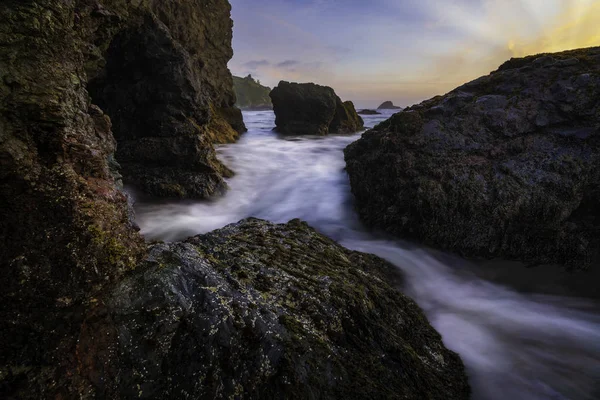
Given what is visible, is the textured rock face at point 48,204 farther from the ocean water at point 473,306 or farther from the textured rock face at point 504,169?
the textured rock face at point 504,169

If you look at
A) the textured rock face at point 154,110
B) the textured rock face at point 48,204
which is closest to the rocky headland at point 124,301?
the textured rock face at point 48,204

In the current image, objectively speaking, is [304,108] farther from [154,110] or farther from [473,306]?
[473,306]

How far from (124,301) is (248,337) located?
35.1 inches

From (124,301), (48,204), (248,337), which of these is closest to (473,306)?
(248,337)

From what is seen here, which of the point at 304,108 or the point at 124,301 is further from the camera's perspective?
the point at 304,108

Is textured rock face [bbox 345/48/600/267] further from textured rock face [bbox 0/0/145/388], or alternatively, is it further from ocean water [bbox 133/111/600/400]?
textured rock face [bbox 0/0/145/388]

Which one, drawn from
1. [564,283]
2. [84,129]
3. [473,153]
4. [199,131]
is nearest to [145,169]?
[199,131]

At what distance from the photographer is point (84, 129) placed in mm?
2557

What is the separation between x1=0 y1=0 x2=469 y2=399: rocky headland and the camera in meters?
1.83

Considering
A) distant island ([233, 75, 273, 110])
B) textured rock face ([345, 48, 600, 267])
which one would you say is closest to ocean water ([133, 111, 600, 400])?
textured rock face ([345, 48, 600, 267])

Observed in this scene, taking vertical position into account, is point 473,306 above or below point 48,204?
below

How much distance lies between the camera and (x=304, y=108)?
25875mm

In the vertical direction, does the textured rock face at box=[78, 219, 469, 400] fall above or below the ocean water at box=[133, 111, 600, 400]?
above

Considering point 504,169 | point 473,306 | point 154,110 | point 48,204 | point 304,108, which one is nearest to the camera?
point 48,204
